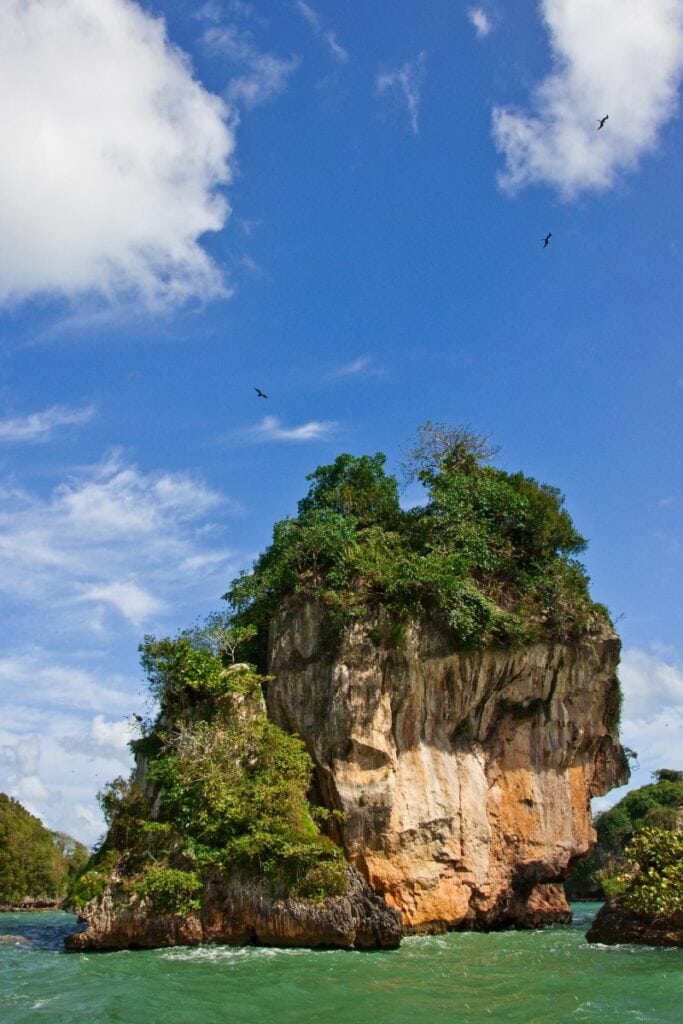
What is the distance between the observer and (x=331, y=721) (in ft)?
78.2

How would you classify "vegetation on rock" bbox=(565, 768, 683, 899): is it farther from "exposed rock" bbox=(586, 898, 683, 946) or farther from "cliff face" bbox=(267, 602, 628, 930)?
"exposed rock" bbox=(586, 898, 683, 946)

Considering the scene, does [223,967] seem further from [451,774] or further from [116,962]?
[451,774]

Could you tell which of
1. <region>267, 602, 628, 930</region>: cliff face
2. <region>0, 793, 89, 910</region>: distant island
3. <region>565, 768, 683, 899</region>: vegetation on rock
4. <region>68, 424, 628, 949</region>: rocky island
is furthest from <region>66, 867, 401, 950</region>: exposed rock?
<region>565, 768, 683, 899</region>: vegetation on rock

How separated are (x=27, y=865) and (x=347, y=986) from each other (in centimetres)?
4547

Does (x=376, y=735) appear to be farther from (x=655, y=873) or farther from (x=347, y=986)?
(x=347, y=986)

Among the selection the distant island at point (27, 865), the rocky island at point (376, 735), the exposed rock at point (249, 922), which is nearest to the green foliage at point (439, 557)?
the rocky island at point (376, 735)

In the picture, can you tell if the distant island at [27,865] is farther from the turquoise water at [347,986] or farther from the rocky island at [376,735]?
the turquoise water at [347,986]

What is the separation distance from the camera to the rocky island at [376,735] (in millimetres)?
20000

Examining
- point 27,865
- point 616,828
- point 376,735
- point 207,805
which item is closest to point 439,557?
point 376,735

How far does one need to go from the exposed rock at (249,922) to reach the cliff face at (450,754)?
3.19 metres

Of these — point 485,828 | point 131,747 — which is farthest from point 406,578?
point 131,747

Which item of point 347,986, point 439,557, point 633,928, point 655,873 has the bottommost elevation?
point 347,986

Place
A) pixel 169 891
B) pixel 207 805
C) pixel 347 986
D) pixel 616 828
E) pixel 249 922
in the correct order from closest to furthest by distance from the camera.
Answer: pixel 347 986 < pixel 169 891 < pixel 249 922 < pixel 207 805 < pixel 616 828

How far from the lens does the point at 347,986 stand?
574 inches
